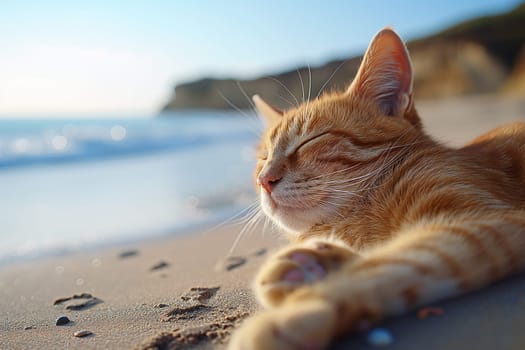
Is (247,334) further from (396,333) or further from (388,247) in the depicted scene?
(388,247)

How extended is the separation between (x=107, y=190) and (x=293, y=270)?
5781 millimetres

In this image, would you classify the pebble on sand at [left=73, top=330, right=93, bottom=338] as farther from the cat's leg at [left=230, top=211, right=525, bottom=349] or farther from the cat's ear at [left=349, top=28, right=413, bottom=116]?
the cat's ear at [left=349, top=28, right=413, bottom=116]

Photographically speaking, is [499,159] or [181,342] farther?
[499,159]

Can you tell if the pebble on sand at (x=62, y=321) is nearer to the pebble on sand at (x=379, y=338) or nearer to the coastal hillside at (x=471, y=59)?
the pebble on sand at (x=379, y=338)

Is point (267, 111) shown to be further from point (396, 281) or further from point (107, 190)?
point (107, 190)

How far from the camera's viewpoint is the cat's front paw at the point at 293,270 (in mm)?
1339

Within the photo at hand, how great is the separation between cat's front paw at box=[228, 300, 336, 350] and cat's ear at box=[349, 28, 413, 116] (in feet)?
4.45

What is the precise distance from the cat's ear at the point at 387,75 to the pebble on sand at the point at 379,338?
4.09 ft

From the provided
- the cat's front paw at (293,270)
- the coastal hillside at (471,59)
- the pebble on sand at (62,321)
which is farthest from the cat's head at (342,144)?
the coastal hillside at (471,59)

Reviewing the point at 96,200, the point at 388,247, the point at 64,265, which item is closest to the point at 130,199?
the point at 96,200

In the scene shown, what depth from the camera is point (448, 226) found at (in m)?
1.54

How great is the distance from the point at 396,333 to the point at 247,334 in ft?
1.32

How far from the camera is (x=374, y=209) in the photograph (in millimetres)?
1951

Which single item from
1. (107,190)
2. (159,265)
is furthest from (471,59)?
(159,265)
